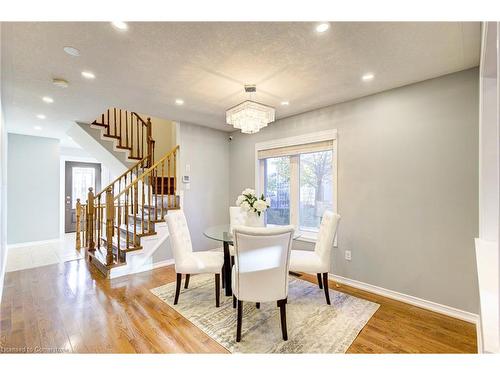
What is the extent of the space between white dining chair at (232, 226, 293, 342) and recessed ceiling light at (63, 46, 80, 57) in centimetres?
202

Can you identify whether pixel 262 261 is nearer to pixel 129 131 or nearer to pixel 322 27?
pixel 322 27

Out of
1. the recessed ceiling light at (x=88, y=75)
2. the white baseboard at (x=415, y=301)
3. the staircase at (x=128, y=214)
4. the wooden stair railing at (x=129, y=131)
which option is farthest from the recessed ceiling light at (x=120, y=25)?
the white baseboard at (x=415, y=301)

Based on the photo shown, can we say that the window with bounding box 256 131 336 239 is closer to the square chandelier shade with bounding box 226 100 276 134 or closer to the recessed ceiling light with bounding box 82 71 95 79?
the square chandelier shade with bounding box 226 100 276 134

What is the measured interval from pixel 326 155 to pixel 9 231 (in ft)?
21.9

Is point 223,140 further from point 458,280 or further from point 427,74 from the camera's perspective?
point 458,280

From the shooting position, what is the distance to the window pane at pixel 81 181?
6.65 meters

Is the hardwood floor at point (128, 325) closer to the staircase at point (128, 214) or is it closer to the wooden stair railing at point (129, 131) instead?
the staircase at point (128, 214)

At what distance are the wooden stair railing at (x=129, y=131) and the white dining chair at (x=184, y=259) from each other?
2546 millimetres

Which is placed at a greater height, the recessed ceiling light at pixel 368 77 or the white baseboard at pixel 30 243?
the recessed ceiling light at pixel 368 77

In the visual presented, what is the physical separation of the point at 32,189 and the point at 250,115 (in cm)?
571

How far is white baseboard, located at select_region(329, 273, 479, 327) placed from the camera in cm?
219

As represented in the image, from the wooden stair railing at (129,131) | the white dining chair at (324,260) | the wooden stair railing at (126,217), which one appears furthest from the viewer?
the wooden stair railing at (129,131)

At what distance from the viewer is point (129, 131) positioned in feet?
16.5
